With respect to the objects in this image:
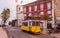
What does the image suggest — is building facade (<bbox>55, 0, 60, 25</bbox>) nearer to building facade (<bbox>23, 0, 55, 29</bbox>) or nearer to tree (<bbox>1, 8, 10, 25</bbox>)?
building facade (<bbox>23, 0, 55, 29</bbox>)

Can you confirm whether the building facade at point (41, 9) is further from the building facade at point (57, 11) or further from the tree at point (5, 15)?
the tree at point (5, 15)

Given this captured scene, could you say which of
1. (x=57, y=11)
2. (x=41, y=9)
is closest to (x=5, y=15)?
(x=41, y=9)

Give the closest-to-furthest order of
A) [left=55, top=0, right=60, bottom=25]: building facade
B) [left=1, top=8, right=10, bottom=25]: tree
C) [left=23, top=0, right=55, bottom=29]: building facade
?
[left=55, top=0, right=60, bottom=25]: building facade
[left=23, top=0, right=55, bottom=29]: building facade
[left=1, top=8, right=10, bottom=25]: tree

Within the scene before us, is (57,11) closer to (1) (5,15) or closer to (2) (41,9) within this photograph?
(2) (41,9)

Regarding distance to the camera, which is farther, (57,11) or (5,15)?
(5,15)

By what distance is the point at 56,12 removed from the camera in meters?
59.5

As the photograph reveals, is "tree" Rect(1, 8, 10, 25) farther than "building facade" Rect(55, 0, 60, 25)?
Yes

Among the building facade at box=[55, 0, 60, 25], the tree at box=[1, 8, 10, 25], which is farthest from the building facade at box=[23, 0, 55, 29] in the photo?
the tree at box=[1, 8, 10, 25]

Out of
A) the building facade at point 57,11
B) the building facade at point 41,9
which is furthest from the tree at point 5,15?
the building facade at point 57,11

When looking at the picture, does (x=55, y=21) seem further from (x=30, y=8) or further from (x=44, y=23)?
(x=30, y=8)

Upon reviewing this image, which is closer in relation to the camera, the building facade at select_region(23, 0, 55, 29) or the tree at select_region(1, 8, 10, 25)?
the building facade at select_region(23, 0, 55, 29)

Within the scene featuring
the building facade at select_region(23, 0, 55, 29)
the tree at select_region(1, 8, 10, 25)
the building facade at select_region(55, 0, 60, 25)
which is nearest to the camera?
the building facade at select_region(55, 0, 60, 25)

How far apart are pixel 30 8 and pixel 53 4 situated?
49.9 feet

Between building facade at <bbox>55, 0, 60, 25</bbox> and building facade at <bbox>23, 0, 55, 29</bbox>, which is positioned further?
building facade at <bbox>23, 0, 55, 29</bbox>
